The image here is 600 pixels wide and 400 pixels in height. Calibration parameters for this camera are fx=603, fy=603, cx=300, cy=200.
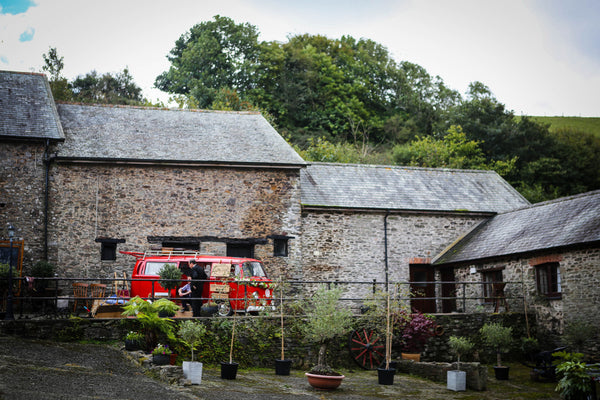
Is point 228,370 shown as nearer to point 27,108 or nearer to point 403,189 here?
point 27,108

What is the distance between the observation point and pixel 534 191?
37.9 metres

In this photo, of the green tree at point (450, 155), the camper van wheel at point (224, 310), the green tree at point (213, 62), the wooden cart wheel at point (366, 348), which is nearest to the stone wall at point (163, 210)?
the camper van wheel at point (224, 310)

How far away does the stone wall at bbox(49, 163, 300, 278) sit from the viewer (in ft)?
64.6

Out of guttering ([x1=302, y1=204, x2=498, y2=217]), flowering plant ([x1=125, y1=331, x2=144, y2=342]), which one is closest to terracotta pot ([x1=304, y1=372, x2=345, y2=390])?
flowering plant ([x1=125, y1=331, x2=144, y2=342])

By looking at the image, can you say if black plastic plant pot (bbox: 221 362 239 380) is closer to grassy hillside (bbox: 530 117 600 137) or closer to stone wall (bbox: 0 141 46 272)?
stone wall (bbox: 0 141 46 272)

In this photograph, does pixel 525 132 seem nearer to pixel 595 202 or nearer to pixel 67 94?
pixel 595 202

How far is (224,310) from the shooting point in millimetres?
15445

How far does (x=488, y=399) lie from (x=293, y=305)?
206 inches

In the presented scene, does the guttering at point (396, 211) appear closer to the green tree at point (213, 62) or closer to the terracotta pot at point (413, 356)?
the terracotta pot at point (413, 356)

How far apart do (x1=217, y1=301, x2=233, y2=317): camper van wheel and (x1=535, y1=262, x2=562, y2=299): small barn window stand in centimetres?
945

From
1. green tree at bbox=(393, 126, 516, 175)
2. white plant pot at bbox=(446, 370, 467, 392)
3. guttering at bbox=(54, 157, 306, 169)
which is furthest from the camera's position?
green tree at bbox=(393, 126, 516, 175)

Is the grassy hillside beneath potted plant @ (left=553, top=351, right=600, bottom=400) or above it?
above

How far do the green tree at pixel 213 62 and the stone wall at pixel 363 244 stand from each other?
21.7 meters

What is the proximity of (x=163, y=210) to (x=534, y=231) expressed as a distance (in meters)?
12.3
